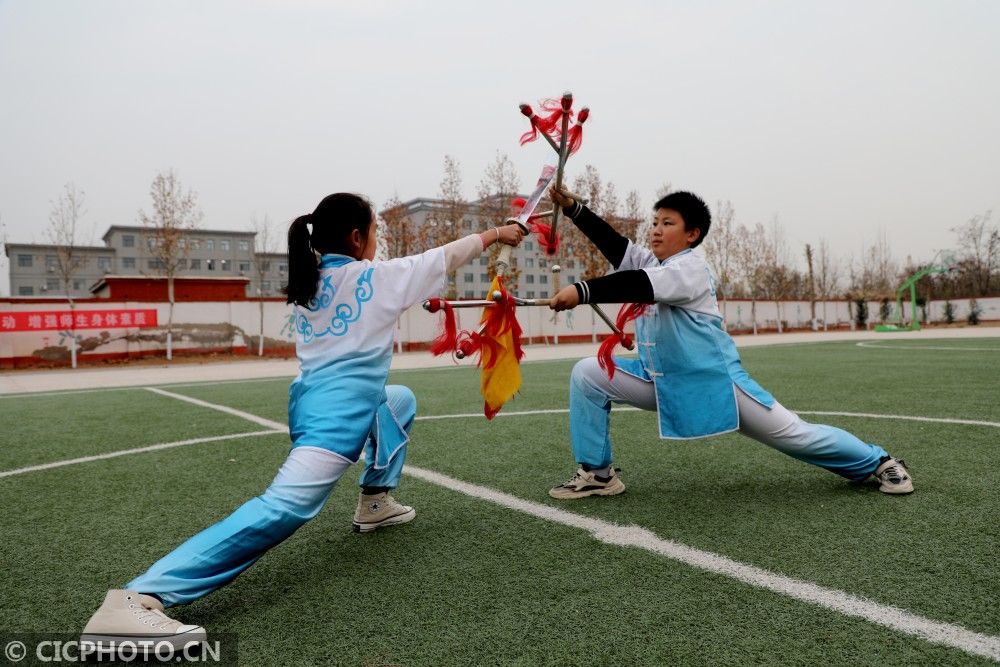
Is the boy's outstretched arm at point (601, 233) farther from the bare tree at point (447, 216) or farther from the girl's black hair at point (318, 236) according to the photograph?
the bare tree at point (447, 216)

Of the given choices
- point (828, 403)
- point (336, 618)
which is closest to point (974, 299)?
point (828, 403)

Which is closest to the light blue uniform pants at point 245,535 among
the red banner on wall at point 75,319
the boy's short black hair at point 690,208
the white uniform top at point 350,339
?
the white uniform top at point 350,339

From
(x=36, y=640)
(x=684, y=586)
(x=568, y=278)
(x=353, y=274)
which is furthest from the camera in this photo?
(x=568, y=278)

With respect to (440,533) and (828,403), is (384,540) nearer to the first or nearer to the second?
(440,533)

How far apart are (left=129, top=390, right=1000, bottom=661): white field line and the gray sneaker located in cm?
20

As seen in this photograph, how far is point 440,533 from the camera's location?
10.4ft

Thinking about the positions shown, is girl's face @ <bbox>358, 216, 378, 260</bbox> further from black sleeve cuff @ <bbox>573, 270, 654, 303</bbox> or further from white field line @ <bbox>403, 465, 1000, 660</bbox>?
white field line @ <bbox>403, 465, 1000, 660</bbox>

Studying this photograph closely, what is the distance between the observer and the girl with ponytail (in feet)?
7.28

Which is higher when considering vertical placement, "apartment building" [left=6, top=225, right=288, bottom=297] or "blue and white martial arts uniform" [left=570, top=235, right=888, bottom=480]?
"apartment building" [left=6, top=225, right=288, bottom=297]

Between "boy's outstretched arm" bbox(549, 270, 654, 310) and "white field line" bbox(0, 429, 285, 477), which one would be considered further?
"white field line" bbox(0, 429, 285, 477)

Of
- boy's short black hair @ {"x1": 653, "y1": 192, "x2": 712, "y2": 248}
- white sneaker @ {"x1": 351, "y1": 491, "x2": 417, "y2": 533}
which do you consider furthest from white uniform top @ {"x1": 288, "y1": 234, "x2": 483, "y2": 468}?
boy's short black hair @ {"x1": 653, "y1": 192, "x2": 712, "y2": 248}

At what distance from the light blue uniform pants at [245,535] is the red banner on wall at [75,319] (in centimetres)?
2326

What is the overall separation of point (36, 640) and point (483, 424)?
14.1ft

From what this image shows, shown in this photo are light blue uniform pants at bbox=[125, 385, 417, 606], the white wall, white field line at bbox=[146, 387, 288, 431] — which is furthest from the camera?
the white wall
